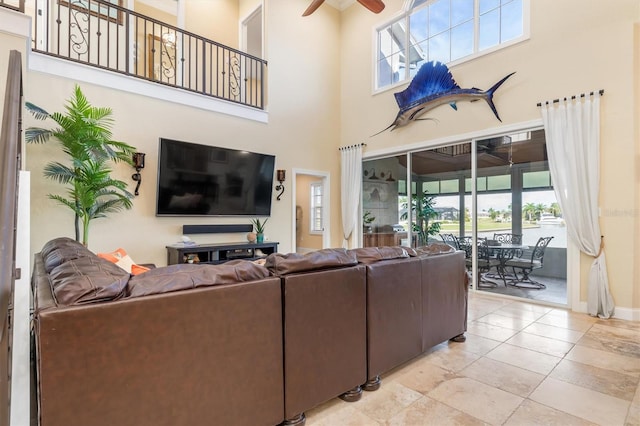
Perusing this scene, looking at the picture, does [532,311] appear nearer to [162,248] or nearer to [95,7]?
[162,248]

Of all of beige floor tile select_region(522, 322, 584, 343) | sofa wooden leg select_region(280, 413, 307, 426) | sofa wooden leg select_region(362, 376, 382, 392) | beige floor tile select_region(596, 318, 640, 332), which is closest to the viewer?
sofa wooden leg select_region(280, 413, 307, 426)

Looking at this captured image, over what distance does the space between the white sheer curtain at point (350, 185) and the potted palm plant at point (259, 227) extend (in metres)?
1.84

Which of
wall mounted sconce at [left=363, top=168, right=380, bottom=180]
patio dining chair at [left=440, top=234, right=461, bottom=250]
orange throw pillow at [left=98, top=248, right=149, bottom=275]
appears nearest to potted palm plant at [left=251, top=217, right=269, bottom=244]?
wall mounted sconce at [left=363, top=168, right=380, bottom=180]

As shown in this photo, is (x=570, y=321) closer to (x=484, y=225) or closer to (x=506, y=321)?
(x=506, y=321)

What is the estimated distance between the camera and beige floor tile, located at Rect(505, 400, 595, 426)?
1769mm

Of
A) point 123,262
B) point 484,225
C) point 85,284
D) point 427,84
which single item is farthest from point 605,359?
point 427,84

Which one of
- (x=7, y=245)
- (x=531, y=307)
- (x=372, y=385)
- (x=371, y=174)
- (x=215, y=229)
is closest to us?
(x=7, y=245)

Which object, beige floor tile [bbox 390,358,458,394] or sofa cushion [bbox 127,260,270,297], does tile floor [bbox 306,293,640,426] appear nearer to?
beige floor tile [bbox 390,358,458,394]

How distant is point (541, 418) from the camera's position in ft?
5.94

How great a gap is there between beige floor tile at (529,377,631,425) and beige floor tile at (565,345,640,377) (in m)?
0.52

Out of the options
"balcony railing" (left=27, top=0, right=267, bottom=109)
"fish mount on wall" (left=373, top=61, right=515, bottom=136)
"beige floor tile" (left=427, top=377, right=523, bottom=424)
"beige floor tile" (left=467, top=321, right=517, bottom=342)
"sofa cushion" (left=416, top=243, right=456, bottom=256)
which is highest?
"balcony railing" (left=27, top=0, right=267, bottom=109)

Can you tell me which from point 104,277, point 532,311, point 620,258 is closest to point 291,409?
point 104,277

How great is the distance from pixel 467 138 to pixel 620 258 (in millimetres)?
2420

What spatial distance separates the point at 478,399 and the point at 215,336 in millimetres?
1691
